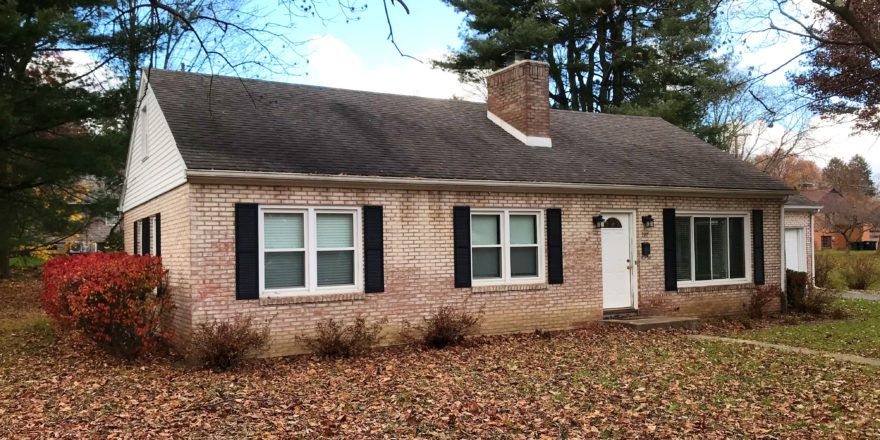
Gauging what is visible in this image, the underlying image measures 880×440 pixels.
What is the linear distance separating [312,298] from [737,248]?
9.77m

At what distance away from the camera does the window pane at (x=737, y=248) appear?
15.1 meters

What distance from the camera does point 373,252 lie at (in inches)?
436

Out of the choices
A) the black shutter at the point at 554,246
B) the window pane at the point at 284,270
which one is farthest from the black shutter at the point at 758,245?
the window pane at the point at 284,270

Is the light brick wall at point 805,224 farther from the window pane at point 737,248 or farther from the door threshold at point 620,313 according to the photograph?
the door threshold at point 620,313

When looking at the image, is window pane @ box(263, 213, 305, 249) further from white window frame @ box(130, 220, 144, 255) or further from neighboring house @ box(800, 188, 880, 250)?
neighboring house @ box(800, 188, 880, 250)

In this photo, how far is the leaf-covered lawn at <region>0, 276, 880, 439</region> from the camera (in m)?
6.44

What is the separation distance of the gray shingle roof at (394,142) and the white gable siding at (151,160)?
46cm

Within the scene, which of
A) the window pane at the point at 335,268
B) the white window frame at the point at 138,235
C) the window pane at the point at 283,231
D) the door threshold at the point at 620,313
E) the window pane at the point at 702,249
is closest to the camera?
the window pane at the point at 283,231

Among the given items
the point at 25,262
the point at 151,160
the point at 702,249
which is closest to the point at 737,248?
the point at 702,249

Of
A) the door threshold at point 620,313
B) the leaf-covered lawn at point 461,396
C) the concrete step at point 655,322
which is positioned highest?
the door threshold at point 620,313

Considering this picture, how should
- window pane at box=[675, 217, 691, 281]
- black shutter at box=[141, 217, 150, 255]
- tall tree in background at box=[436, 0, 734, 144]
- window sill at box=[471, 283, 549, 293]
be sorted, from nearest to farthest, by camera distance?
window sill at box=[471, 283, 549, 293] < black shutter at box=[141, 217, 150, 255] < window pane at box=[675, 217, 691, 281] < tall tree in background at box=[436, 0, 734, 144]

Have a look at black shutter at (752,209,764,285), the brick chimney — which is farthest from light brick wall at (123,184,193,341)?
black shutter at (752,209,764,285)

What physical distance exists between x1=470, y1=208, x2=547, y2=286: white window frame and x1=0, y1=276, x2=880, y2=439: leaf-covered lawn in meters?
1.71

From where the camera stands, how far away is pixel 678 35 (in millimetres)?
Answer: 26438
